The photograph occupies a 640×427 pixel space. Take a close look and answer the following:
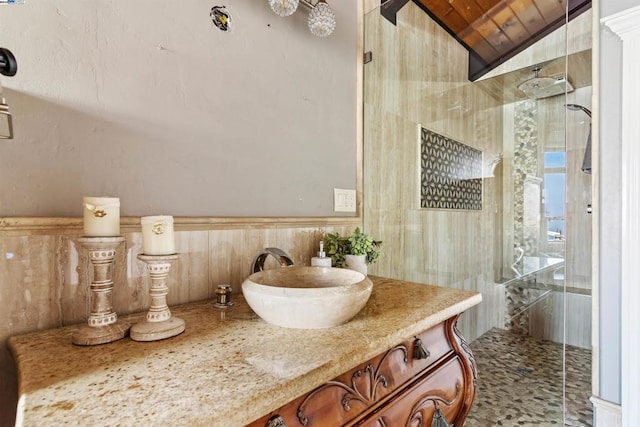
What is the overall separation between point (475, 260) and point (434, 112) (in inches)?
43.3

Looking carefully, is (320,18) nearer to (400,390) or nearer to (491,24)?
(400,390)

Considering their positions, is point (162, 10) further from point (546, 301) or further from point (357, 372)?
point (546, 301)

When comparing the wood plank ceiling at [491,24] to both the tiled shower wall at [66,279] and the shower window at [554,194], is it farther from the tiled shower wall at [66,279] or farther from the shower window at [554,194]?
the tiled shower wall at [66,279]

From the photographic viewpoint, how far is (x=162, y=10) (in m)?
0.87

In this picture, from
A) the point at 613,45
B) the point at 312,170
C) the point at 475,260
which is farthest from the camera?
the point at 475,260

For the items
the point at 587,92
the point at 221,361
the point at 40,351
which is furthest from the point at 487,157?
the point at 40,351

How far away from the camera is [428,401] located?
0.79 metres

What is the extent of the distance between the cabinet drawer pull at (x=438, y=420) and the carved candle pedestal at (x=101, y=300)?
0.76 meters

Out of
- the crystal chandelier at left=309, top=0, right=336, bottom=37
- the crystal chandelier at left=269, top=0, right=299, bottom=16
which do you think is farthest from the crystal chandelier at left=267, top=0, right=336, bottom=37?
the crystal chandelier at left=269, top=0, right=299, bottom=16

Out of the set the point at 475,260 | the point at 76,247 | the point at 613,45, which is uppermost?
the point at 613,45

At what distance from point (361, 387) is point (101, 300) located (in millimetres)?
548

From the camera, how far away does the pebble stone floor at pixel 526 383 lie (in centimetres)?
149

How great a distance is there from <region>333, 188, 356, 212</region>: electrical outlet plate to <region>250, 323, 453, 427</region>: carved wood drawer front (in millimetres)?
684

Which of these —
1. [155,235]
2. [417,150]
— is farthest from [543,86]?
[155,235]
